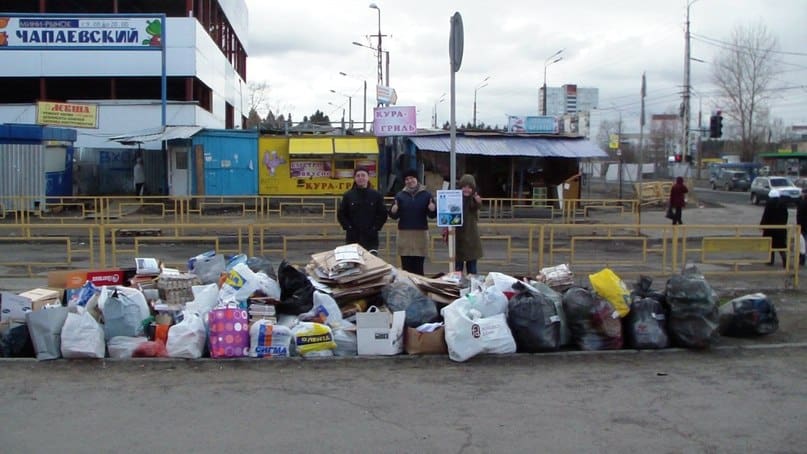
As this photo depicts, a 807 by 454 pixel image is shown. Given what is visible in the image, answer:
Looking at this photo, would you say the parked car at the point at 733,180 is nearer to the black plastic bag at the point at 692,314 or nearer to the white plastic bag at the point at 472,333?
the black plastic bag at the point at 692,314

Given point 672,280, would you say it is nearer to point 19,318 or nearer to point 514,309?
point 514,309

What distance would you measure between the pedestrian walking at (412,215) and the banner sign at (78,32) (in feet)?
89.2

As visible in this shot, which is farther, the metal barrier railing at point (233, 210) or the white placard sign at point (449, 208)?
the metal barrier railing at point (233, 210)

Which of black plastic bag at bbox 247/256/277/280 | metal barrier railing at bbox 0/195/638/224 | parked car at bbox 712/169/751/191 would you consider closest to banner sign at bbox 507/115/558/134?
metal barrier railing at bbox 0/195/638/224

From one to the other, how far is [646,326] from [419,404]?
9.42 feet

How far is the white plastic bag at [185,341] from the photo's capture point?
7262 millimetres

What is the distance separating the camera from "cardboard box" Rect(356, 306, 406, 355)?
7535 millimetres

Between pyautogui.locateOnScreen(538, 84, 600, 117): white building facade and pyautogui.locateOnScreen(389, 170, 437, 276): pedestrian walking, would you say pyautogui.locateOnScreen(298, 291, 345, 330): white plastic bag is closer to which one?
pyautogui.locateOnScreen(389, 170, 437, 276): pedestrian walking

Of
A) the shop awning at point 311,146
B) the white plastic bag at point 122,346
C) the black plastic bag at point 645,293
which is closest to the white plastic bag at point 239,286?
the white plastic bag at point 122,346

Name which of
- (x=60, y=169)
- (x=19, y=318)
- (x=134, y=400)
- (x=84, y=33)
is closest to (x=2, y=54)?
(x=84, y=33)

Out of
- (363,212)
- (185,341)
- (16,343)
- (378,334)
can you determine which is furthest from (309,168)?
(185,341)

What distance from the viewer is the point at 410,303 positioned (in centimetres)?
791

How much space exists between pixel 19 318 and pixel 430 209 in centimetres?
474

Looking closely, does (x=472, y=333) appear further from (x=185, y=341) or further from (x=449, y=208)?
(x=185, y=341)
